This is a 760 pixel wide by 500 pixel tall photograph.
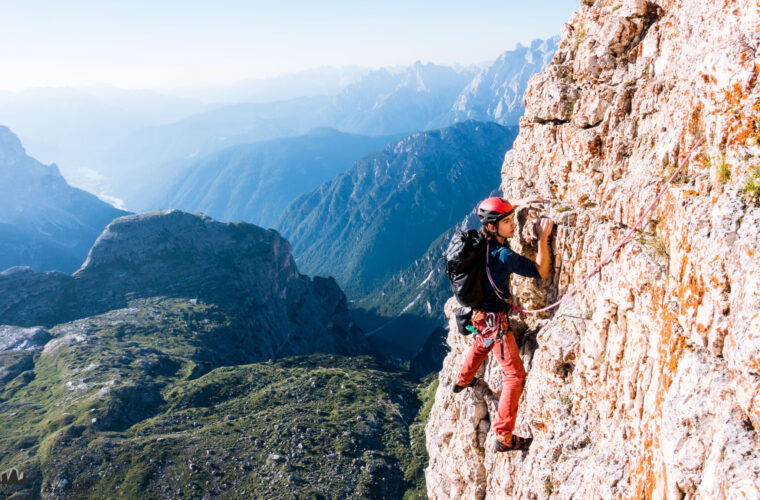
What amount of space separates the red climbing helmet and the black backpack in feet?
1.65

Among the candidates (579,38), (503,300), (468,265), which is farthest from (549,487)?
(579,38)

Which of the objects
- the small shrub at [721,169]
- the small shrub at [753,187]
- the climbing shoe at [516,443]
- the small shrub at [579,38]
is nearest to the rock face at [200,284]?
the climbing shoe at [516,443]

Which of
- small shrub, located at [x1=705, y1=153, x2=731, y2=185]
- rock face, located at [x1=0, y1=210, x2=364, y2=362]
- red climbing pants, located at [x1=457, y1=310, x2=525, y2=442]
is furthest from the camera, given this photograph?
rock face, located at [x1=0, y1=210, x2=364, y2=362]

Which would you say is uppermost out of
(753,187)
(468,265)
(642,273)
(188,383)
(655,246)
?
(753,187)

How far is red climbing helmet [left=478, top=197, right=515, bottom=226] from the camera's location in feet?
37.4

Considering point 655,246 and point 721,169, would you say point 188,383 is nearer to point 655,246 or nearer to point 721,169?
point 655,246

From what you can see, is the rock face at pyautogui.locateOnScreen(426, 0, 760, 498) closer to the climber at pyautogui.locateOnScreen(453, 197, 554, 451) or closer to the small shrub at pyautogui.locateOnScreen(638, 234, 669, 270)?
the small shrub at pyautogui.locateOnScreen(638, 234, 669, 270)

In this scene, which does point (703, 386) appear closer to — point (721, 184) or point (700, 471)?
point (700, 471)

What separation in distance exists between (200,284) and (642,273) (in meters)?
140

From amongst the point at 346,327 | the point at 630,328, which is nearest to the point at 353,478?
the point at 630,328

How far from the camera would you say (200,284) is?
133 metres

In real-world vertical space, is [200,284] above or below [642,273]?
below

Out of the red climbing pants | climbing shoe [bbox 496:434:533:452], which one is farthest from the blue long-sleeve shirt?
climbing shoe [bbox 496:434:533:452]

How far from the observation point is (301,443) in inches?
2293
